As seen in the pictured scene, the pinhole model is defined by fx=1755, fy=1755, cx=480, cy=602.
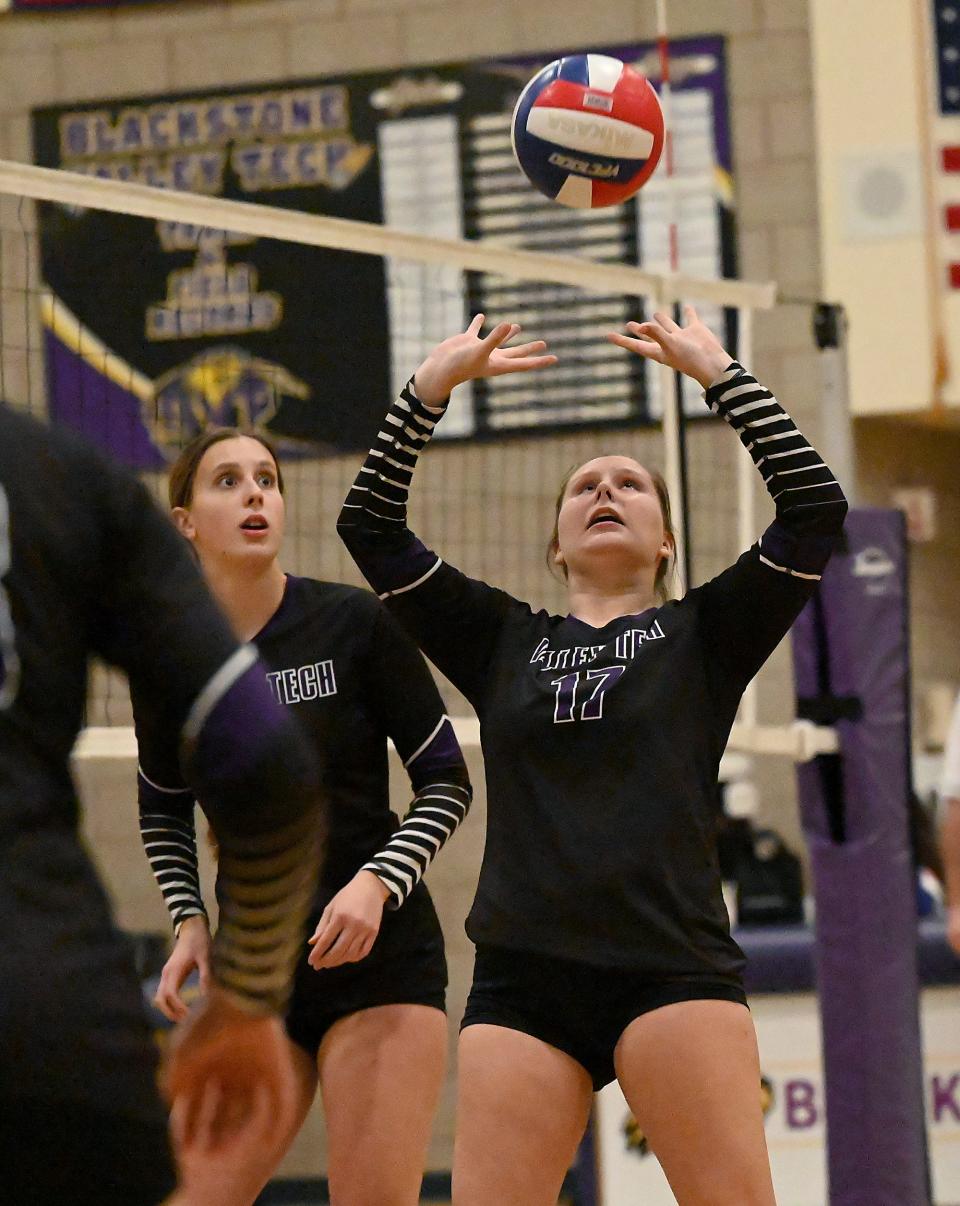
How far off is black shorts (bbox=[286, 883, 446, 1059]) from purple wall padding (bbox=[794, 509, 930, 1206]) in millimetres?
2058

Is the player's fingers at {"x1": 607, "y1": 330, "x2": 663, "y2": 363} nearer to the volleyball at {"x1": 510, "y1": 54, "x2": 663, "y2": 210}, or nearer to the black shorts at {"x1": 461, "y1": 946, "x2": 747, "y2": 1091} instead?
the volleyball at {"x1": 510, "y1": 54, "x2": 663, "y2": 210}

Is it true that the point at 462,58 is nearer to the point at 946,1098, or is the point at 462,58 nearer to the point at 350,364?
the point at 350,364

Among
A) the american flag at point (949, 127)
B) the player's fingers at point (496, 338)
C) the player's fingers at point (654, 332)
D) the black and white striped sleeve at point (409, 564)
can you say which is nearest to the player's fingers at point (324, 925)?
the black and white striped sleeve at point (409, 564)

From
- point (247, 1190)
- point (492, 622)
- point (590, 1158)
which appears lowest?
point (590, 1158)

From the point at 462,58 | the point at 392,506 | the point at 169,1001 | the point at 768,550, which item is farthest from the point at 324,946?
the point at 462,58

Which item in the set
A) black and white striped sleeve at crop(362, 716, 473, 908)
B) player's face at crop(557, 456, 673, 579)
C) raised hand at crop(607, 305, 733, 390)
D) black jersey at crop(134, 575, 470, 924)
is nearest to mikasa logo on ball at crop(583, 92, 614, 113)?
raised hand at crop(607, 305, 733, 390)

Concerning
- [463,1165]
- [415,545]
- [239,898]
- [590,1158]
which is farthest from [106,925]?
[590,1158]

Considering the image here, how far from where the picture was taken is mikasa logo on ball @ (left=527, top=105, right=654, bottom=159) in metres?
3.88

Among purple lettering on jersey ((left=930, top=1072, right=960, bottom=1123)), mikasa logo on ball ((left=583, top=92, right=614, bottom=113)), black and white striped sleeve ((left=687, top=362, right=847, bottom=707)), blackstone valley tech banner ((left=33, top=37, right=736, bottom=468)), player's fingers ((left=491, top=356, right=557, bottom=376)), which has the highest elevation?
blackstone valley tech banner ((left=33, top=37, right=736, bottom=468))

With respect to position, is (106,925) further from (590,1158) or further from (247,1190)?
(590,1158)

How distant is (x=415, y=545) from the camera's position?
315cm

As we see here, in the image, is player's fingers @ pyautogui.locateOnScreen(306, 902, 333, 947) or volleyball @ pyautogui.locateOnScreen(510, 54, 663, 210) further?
volleyball @ pyautogui.locateOnScreen(510, 54, 663, 210)

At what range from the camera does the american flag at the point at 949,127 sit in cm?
791

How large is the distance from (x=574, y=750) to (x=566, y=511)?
47 centimetres
